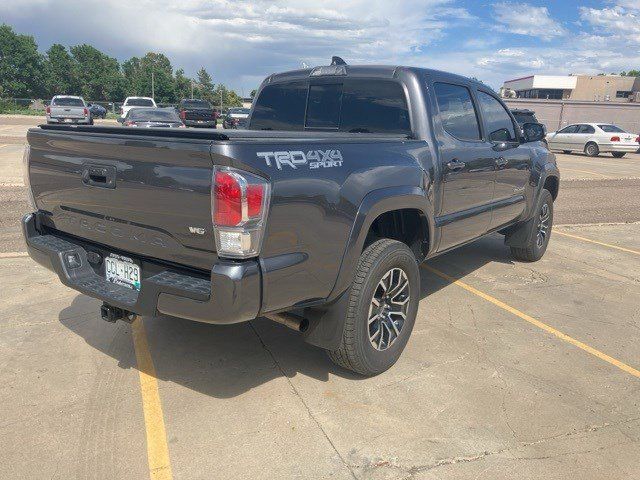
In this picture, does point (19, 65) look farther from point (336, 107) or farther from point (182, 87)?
point (336, 107)

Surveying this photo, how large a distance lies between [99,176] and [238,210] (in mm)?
1042

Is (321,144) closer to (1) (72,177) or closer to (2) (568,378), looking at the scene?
(1) (72,177)

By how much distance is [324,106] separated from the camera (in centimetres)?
442

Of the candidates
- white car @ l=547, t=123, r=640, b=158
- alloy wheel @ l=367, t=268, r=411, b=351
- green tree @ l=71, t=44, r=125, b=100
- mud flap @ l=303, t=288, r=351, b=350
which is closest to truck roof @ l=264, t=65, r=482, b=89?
alloy wheel @ l=367, t=268, r=411, b=351

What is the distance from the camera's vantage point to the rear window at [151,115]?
18.6 metres

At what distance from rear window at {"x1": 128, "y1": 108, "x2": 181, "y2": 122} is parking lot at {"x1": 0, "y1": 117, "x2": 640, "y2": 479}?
47.7ft

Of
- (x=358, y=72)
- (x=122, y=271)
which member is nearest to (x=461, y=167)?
(x=358, y=72)

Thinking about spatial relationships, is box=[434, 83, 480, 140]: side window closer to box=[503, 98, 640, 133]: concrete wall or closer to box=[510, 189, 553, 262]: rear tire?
box=[510, 189, 553, 262]: rear tire

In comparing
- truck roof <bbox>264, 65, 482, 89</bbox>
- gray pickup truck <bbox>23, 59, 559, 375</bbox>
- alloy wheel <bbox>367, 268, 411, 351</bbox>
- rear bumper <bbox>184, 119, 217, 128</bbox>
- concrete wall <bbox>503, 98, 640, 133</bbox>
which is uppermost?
concrete wall <bbox>503, 98, 640, 133</bbox>

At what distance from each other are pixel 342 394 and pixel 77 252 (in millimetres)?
1881

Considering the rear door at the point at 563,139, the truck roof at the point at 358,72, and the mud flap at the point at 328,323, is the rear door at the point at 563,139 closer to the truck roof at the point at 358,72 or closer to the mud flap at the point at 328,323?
the truck roof at the point at 358,72

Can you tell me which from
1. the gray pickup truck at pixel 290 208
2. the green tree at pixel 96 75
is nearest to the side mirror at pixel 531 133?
the gray pickup truck at pixel 290 208

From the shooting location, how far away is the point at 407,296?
3.70 m

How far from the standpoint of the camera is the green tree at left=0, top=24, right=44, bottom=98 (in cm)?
7269
